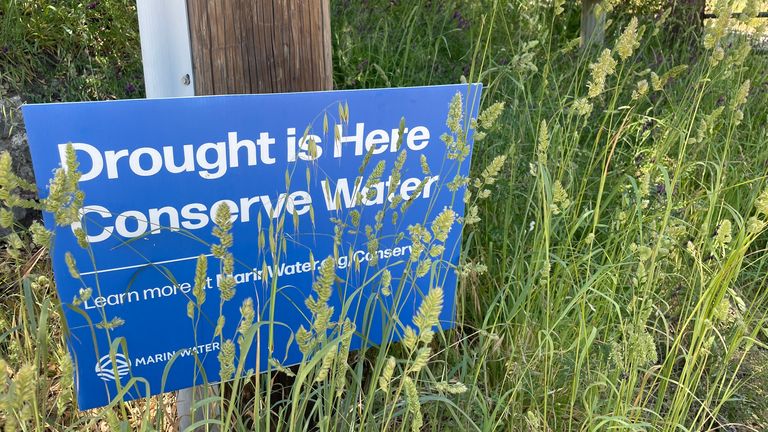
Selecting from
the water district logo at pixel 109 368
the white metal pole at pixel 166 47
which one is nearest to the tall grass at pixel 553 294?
the water district logo at pixel 109 368

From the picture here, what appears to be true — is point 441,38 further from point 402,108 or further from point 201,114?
point 201,114

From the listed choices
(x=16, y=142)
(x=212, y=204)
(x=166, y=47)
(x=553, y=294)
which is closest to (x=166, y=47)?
(x=166, y=47)

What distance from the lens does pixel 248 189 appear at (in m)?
1.47

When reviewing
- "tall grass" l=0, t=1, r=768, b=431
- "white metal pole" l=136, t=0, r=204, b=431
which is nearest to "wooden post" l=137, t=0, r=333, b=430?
"white metal pole" l=136, t=0, r=204, b=431

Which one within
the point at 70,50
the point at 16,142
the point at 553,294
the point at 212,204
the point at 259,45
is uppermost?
the point at 259,45

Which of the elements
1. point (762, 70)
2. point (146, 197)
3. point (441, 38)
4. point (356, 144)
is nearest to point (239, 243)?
point (146, 197)

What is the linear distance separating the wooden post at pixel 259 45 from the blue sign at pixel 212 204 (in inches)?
6.3

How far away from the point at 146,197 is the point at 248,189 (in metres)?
0.22

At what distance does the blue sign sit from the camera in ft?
4.19

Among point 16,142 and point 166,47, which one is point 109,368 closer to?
point 166,47

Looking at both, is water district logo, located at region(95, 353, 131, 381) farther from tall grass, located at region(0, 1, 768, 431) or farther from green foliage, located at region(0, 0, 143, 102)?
green foliage, located at region(0, 0, 143, 102)

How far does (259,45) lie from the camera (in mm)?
1546

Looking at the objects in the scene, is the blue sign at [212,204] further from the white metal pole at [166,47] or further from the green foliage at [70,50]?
the green foliage at [70,50]

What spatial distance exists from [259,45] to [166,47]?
21cm
